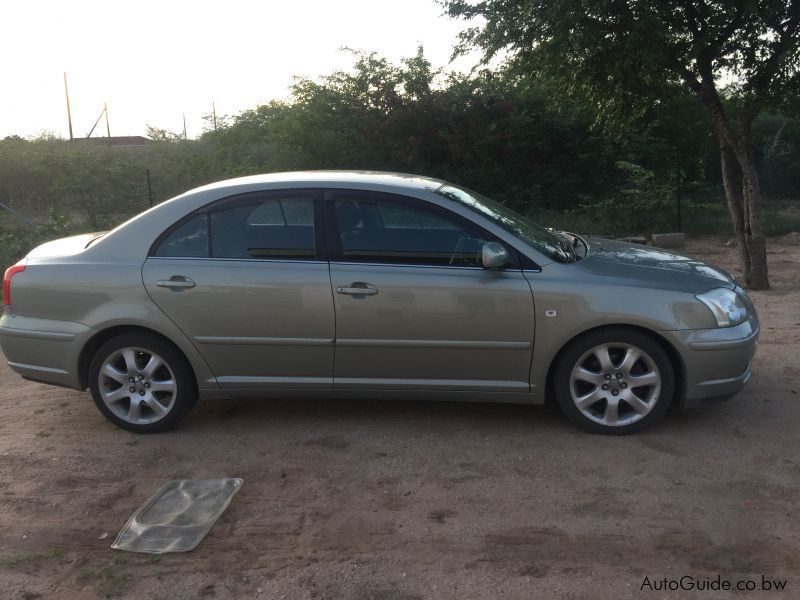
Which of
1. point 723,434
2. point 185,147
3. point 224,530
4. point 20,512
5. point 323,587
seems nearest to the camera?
point 323,587

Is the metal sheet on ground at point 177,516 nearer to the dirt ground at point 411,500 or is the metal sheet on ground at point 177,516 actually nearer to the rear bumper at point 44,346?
the dirt ground at point 411,500

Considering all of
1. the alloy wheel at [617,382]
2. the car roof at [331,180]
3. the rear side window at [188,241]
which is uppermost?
the car roof at [331,180]

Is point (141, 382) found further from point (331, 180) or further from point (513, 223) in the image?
point (513, 223)

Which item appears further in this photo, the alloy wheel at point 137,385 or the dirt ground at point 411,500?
the alloy wheel at point 137,385

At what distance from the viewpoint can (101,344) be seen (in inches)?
193

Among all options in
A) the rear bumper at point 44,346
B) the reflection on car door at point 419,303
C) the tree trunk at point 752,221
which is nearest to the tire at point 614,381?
the reflection on car door at point 419,303

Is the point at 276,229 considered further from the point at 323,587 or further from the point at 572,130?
the point at 572,130

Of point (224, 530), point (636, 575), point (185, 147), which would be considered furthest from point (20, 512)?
point (185, 147)

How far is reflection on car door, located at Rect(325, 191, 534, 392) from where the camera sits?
15.0 feet

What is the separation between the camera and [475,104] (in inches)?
627

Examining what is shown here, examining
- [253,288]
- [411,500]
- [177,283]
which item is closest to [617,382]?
[411,500]

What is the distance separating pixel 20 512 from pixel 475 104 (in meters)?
13.5

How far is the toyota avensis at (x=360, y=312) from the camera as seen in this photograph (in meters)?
4.56

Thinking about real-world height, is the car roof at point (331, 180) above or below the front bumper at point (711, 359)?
above
